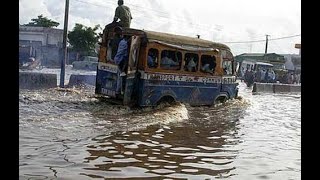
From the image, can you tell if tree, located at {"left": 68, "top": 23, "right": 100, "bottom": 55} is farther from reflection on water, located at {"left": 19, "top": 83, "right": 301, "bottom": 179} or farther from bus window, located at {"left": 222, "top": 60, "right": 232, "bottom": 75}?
reflection on water, located at {"left": 19, "top": 83, "right": 301, "bottom": 179}

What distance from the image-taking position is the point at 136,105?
11.6 meters

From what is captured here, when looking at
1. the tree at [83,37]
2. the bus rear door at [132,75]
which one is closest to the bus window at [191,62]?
the bus rear door at [132,75]

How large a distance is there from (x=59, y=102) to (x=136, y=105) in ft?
9.14

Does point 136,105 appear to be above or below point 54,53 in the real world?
below

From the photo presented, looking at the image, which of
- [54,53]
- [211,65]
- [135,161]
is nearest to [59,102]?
[211,65]

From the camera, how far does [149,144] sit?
7.12 metres

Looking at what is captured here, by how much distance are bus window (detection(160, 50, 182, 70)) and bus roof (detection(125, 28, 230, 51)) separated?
30 centimetres

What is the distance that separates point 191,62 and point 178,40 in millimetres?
900

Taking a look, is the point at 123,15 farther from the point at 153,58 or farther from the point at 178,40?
the point at 178,40

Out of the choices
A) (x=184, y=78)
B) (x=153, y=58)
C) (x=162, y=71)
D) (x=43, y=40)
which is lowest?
(x=184, y=78)

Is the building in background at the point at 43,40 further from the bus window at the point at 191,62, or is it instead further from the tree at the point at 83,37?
the bus window at the point at 191,62

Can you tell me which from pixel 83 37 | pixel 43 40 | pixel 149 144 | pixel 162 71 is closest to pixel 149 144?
pixel 149 144

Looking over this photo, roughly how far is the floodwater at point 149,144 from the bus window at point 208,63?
1.76m
